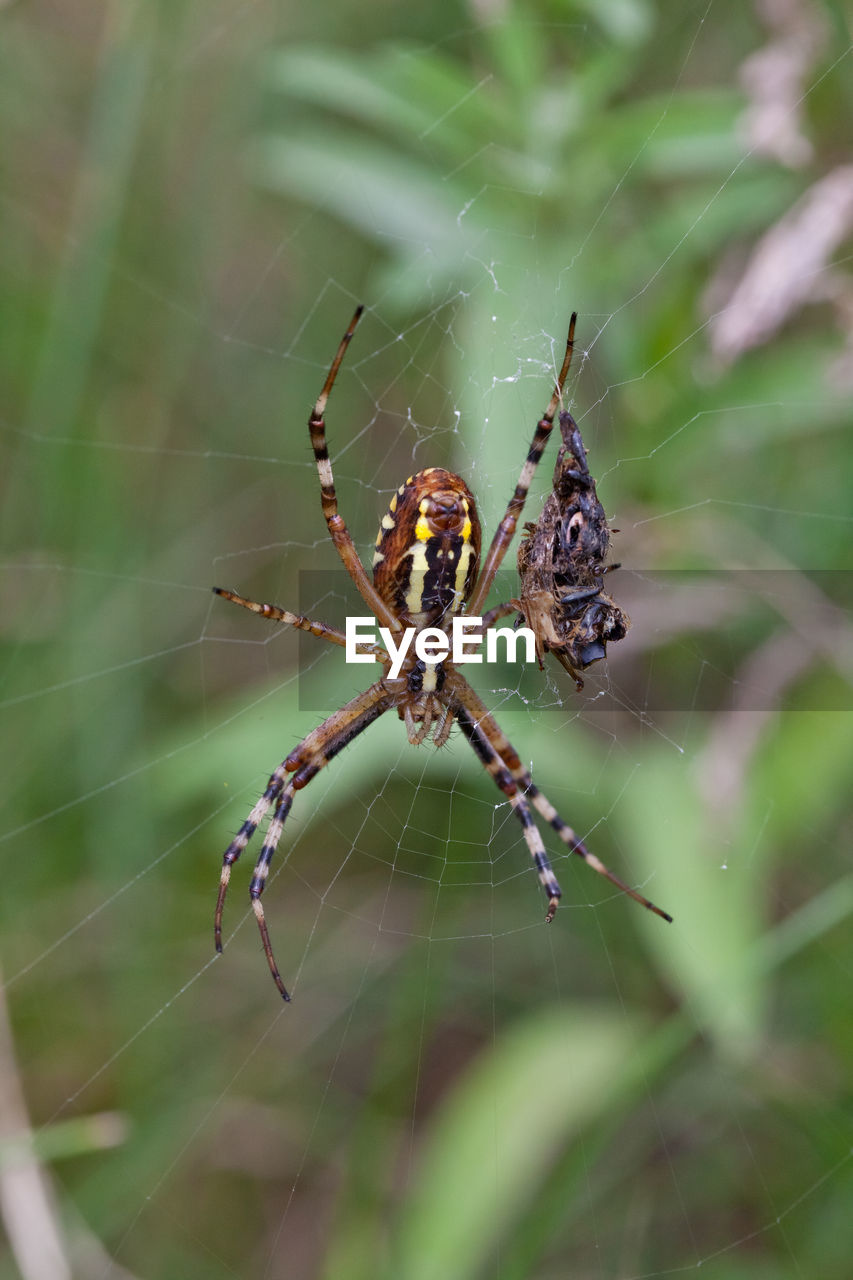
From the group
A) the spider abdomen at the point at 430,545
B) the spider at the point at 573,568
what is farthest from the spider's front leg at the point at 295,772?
the spider at the point at 573,568

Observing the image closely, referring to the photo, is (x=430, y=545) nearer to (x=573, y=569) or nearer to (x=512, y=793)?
(x=573, y=569)

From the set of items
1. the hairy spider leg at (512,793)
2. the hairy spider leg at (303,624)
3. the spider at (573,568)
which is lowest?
the hairy spider leg at (512,793)

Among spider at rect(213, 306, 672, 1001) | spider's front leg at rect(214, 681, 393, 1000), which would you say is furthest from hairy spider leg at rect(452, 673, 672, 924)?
spider's front leg at rect(214, 681, 393, 1000)

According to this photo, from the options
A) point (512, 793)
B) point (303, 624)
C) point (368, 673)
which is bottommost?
point (512, 793)

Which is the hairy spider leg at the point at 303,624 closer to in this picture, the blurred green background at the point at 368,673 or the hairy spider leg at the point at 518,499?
the blurred green background at the point at 368,673

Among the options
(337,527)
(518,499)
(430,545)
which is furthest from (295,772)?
(518,499)

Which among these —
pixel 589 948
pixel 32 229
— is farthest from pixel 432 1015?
pixel 32 229

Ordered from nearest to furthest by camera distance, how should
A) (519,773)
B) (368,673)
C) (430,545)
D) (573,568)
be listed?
(573,568) → (430,545) → (519,773) → (368,673)
